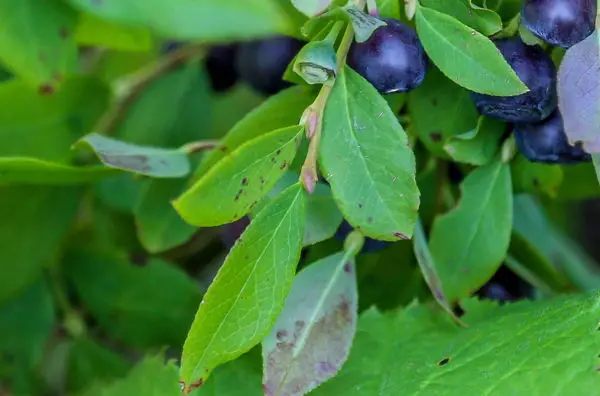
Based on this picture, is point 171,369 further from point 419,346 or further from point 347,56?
point 347,56

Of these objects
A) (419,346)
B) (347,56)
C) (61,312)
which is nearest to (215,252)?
(61,312)

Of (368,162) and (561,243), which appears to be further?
(561,243)

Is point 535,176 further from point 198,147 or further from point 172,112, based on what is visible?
point 172,112

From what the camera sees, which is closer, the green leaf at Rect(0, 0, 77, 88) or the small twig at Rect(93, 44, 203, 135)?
the green leaf at Rect(0, 0, 77, 88)

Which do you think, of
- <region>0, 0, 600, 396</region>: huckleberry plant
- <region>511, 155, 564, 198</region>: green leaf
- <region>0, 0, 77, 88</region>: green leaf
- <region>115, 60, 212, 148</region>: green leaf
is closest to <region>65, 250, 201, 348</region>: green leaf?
<region>0, 0, 600, 396</region>: huckleberry plant

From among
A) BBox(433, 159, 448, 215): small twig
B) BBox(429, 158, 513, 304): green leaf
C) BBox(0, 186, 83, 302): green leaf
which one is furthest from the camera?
BBox(0, 186, 83, 302): green leaf

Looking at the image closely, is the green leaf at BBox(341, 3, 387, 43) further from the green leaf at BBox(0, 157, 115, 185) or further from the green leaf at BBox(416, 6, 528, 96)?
the green leaf at BBox(0, 157, 115, 185)
